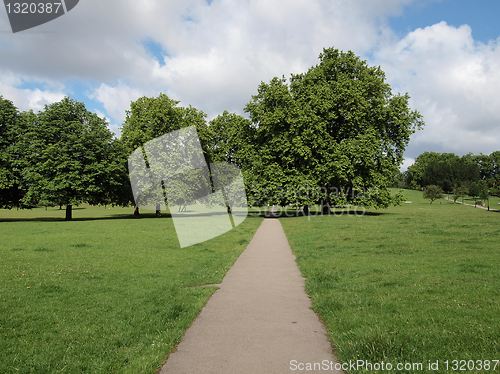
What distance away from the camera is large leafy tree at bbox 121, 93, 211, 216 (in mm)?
37250

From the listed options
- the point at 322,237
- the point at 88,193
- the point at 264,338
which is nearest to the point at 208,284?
the point at 264,338

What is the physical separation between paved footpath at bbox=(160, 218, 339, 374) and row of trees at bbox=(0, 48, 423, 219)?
26.3 m

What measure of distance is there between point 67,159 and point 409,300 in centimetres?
3457

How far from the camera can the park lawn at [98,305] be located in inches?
175

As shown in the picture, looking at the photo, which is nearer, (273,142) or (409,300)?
(409,300)

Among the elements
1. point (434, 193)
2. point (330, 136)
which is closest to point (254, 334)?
point (330, 136)

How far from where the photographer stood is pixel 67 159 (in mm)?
32625

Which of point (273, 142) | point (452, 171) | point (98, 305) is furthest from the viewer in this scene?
point (452, 171)

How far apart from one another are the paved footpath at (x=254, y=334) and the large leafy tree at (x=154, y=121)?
31.8 meters

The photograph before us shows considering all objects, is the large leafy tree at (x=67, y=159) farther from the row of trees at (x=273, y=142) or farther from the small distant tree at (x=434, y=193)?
the small distant tree at (x=434, y=193)

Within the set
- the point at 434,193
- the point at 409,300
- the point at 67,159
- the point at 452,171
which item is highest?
the point at 452,171

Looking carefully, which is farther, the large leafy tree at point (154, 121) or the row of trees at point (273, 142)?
the large leafy tree at point (154, 121)

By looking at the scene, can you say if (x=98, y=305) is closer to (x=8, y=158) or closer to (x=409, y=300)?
(x=409, y=300)

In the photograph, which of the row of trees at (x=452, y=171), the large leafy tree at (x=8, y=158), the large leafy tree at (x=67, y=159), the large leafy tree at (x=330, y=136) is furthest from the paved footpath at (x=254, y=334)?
the row of trees at (x=452, y=171)
